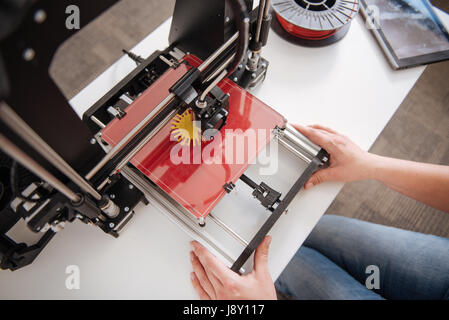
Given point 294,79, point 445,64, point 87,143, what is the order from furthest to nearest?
point 445,64 < point 294,79 < point 87,143

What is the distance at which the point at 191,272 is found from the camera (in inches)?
33.6

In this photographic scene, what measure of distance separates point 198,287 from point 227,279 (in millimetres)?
101

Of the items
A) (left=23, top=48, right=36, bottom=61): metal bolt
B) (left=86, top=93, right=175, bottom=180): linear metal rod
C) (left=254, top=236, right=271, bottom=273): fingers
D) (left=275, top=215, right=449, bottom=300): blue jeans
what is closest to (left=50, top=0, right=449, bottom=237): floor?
(left=275, top=215, right=449, bottom=300): blue jeans

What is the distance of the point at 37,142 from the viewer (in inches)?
19.2

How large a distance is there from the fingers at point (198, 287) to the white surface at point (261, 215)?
22mm

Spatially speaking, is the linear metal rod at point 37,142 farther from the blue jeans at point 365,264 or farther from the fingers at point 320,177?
the blue jeans at point 365,264

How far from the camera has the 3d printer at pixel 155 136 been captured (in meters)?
0.57

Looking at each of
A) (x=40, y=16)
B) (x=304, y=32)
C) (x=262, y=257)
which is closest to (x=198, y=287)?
(x=262, y=257)

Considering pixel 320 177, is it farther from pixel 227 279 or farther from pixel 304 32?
pixel 304 32

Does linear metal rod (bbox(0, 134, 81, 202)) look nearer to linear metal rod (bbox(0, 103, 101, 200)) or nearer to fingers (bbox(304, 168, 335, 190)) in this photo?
linear metal rod (bbox(0, 103, 101, 200))

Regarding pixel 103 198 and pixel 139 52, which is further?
pixel 139 52
